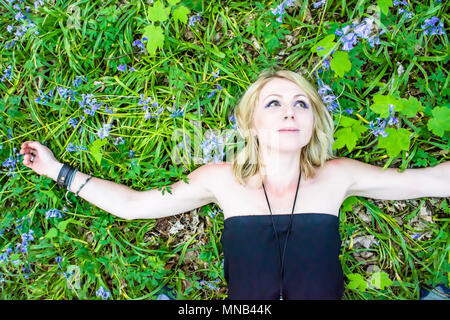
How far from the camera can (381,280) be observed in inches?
111

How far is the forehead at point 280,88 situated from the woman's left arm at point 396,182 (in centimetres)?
71

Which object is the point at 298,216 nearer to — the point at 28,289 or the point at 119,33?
the point at 119,33

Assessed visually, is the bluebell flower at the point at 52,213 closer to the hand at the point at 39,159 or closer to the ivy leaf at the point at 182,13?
the hand at the point at 39,159

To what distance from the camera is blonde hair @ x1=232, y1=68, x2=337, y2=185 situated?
2623 millimetres

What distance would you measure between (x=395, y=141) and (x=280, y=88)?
1005 mm

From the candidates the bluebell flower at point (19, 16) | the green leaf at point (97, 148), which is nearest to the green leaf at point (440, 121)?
the green leaf at point (97, 148)

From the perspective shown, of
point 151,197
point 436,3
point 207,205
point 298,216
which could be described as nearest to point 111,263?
point 151,197

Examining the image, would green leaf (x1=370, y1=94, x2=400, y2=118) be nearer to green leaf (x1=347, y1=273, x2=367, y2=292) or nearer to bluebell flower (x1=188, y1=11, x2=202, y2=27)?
green leaf (x1=347, y1=273, x2=367, y2=292)

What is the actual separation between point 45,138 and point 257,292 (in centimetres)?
230

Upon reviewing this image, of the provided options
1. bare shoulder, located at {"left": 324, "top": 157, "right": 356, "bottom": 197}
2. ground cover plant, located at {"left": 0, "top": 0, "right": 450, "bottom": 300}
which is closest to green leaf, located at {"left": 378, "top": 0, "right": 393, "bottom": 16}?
ground cover plant, located at {"left": 0, "top": 0, "right": 450, "bottom": 300}

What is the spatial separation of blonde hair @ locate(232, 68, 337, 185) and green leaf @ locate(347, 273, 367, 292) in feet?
3.22

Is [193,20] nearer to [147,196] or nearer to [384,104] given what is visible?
[147,196]

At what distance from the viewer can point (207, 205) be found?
297 cm

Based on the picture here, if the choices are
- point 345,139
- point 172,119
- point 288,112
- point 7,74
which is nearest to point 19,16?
point 7,74
